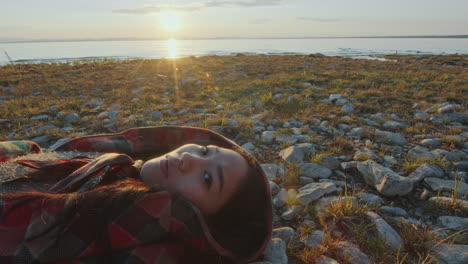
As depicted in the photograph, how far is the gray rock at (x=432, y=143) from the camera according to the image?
4.50m

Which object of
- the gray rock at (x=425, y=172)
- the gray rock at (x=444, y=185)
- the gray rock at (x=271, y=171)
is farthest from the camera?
the gray rock at (x=271, y=171)

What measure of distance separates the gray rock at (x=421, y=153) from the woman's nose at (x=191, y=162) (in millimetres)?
3323

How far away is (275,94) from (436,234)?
6.19m

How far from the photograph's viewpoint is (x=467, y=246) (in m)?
2.32

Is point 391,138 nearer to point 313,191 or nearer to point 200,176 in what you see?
point 313,191

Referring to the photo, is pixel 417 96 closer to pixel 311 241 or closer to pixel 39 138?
pixel 311 241

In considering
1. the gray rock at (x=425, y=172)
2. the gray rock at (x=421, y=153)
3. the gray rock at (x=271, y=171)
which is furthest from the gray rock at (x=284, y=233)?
the gray rock at (x=421, y=153)

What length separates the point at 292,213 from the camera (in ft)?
9.35

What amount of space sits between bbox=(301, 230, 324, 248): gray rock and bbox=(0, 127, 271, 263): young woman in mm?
460

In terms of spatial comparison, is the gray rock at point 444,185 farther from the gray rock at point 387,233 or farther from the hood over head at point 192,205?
the hood over head at point 192,205

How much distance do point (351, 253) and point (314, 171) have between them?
1480 millimetres

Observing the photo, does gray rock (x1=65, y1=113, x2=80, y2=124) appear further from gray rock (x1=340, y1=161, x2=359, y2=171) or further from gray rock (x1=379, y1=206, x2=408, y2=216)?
gray rock (x1=379, y1=206, x2=408, y2=216)

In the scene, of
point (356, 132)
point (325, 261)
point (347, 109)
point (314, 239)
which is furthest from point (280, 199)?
point (347, 109)

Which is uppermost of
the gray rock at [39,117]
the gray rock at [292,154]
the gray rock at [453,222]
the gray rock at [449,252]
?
the gray rock at [39,117]
